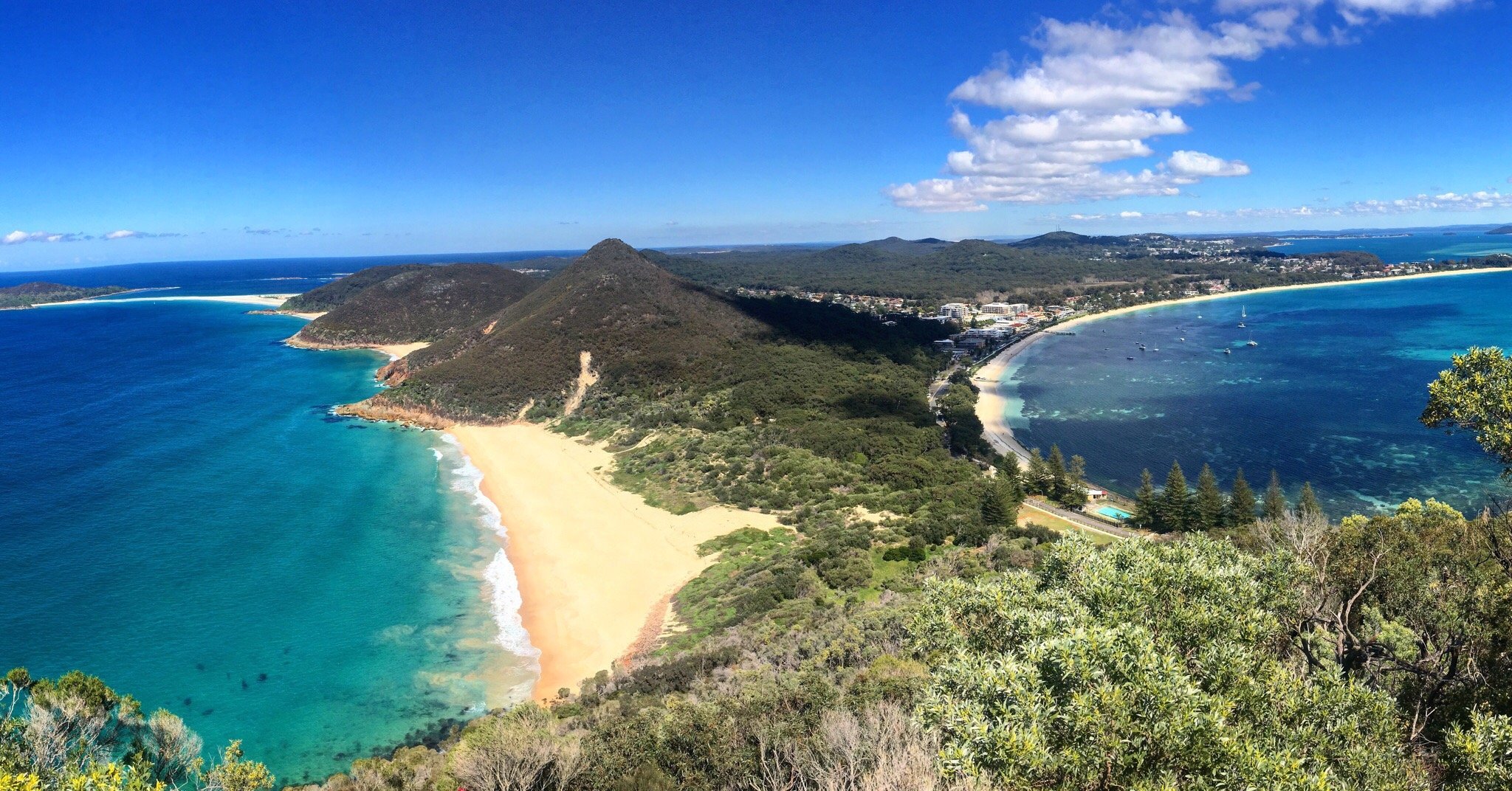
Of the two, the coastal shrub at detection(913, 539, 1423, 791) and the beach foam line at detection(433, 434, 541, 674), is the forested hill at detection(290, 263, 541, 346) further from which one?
the coastal shrub at detection(913, 539, 1423, 791)

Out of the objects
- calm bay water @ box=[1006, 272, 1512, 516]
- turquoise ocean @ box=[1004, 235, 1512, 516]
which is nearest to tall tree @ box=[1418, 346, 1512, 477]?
calm bay water @ box=[1006, 272, 1512, 516]

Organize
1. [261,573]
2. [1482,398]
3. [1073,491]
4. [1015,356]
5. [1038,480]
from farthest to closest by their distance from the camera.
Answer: [1015,356] → [1038,480] → [1073,491] → [261,573] → [1482,398]

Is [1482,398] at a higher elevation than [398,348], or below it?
higher

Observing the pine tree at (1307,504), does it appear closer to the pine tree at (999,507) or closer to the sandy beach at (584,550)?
the pine tree at (999,507)

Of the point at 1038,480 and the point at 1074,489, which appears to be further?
the point at 1038,480

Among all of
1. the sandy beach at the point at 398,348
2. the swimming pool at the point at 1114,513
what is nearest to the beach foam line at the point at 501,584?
the swimming pool at the point at 1114,513

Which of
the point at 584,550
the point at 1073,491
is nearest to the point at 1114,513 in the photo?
the point at 1073,491

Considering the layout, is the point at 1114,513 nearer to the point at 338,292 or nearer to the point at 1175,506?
the point at 1175,506

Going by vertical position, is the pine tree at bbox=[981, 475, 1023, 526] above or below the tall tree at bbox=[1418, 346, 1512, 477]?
below
